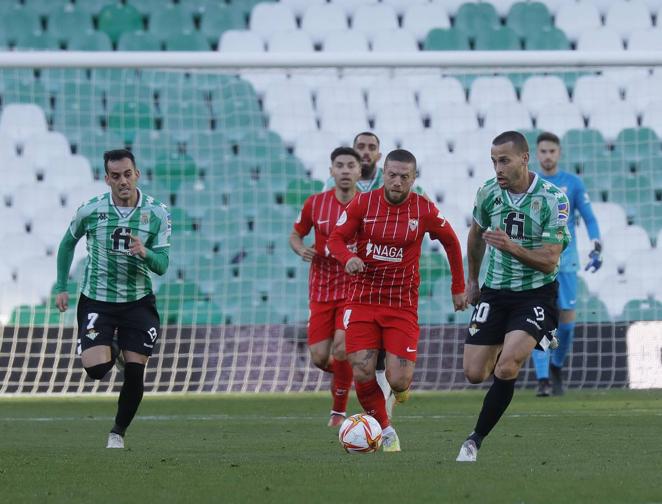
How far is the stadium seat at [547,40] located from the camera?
1736 cm

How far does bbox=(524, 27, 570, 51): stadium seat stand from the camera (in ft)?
57.0

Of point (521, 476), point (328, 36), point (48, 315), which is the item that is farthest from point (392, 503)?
point (328, 36)

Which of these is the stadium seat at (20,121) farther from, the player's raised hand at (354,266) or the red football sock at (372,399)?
the player's raised hand at (354,266)

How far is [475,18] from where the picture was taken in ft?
57.2

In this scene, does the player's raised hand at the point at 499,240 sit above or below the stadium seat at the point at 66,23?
below

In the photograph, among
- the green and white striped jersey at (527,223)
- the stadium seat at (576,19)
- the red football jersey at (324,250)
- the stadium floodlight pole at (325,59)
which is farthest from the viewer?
the stadium seat at (576,19)

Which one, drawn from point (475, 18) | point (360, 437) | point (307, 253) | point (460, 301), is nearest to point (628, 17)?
point (475, 18)

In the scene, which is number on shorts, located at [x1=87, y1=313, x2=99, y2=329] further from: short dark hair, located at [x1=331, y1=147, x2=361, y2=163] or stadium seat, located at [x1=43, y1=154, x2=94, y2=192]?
stadium seat, located at [x1=43, y1=154, x2=94, y2=192]

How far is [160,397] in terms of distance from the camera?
1330cm

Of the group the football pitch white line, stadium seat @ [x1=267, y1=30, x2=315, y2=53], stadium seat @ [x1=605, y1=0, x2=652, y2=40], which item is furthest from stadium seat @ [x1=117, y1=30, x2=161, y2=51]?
the football pitch white line

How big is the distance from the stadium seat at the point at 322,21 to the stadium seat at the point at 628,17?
3.80 meters

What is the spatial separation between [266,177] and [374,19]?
3.55m

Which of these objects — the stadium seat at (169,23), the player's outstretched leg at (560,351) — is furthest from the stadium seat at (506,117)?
the stadium seat at (169,23)

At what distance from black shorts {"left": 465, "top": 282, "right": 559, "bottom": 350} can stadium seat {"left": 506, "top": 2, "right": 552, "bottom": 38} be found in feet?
37.3
